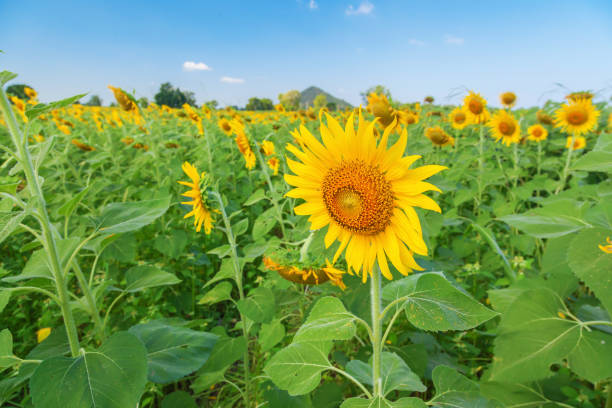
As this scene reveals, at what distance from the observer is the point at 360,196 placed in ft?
3.07

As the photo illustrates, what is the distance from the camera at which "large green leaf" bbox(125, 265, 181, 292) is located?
4.53 feet

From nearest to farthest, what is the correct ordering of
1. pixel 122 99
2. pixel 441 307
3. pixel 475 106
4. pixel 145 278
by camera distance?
1. pixel 441 307
2. pixel 145 278
3. pixel 122 99
4. pixel 475 106

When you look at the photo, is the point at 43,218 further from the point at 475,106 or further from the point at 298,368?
the point at 475,106

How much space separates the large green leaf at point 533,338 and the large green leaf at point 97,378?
118cm

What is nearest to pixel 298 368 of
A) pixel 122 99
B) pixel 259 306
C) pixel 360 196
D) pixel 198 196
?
pixel 259 306

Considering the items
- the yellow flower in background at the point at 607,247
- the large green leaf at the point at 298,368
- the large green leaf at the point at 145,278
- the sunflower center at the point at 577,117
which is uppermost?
the sunflower center at the point at 577,117

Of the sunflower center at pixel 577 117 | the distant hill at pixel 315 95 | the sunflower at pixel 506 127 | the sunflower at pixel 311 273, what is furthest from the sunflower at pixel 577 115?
the sunflower at pixel 311 273

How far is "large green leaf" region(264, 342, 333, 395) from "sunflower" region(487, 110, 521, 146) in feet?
12.3

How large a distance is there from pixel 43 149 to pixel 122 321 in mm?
1597

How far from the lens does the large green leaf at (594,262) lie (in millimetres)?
1049

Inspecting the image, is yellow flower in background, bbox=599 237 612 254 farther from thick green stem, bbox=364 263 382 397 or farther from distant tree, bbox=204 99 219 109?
distant tree, bbox=204 99 219 109

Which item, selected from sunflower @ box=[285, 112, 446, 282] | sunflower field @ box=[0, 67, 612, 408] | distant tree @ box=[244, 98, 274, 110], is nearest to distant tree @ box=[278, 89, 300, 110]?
distant tree @ box=[244, 98, 274, 110]

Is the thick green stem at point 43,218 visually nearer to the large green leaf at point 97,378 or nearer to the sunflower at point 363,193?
the large green leaf at point 97,378

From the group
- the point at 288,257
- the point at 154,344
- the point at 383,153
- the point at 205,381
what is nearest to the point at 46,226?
the point at 154,344
